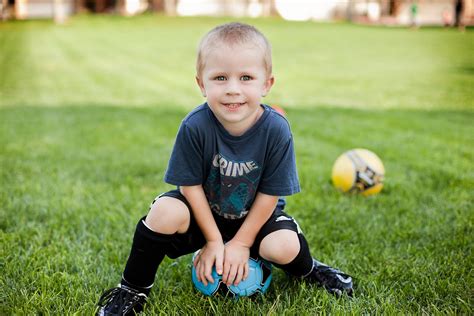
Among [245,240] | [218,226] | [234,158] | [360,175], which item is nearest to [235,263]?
[245,240]

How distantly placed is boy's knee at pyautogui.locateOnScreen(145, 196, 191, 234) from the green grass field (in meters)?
0.34

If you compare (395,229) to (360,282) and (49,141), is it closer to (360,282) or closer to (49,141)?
(360,282)

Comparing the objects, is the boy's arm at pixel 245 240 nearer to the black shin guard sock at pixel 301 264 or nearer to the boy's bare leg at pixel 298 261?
the boy's bare leg at pixel 298 261

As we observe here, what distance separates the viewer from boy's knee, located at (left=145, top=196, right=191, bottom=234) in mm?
2125

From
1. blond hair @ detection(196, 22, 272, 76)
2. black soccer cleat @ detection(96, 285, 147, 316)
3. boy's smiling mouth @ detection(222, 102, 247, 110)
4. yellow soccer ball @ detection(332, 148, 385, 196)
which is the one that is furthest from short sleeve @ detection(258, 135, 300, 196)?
yellow soccer ball @ detection(332, 148, 385, 196)

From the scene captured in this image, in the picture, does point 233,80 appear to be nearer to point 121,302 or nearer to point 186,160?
point 186,160

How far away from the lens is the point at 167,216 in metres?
2.12

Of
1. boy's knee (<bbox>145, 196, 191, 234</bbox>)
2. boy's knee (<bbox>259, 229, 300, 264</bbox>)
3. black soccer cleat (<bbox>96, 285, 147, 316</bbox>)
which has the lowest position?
black soccer cleat (<bbox>96, 285, 147, 316</bbox>)

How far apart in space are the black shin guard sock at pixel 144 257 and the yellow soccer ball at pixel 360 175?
191 cm

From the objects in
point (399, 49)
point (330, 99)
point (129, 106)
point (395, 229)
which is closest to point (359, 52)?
point (399, 49)

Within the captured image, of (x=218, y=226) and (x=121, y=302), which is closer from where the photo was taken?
(x=121, y=302)

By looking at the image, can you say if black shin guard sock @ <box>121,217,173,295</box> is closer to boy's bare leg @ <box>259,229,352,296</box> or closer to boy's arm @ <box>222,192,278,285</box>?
boy's arm @ <box>222,192,278,285</box>

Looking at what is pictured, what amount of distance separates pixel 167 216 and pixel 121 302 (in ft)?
1.38

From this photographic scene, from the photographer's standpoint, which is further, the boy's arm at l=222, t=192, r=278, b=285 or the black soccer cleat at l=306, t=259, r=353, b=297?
the black soccer cleat at l=306, t=259, r=353, b=297
